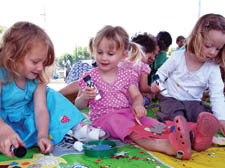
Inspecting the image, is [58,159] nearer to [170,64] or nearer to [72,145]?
[72,145]

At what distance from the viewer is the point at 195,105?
1.57m

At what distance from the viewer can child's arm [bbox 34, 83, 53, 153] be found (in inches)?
39.9

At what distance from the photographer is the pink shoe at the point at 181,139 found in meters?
0.94

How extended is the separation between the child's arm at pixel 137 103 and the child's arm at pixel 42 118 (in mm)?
425

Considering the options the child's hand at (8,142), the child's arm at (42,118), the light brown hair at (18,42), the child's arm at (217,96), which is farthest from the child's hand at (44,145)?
the child's arm at (217,96)

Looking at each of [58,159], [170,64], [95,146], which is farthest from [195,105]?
[58,159]

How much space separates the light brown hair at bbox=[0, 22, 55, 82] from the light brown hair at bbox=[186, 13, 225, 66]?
2.79 ft

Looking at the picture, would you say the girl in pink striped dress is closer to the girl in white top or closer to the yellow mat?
the yellow mat

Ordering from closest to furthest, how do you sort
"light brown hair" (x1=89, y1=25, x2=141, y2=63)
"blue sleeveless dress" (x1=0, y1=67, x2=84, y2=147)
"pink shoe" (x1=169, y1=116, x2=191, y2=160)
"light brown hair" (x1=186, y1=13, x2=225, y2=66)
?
"pink shoe" (x1=169, y1=116, x2=191, y2=160) → "blue sleeveless dress" (x1=0, y1=67, x2=84, y2=147) → "light brown hair" (x1=89, y1=25, x2=141, y2=63) → "light brown hair" (x1=186, y1=13, x2=225, y2=66)

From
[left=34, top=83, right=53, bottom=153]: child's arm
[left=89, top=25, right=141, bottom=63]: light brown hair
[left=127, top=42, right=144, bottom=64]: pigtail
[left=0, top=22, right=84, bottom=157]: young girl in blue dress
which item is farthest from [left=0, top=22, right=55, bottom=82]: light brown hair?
[left=127, top=42, right=144, bottom=64]: pigtail

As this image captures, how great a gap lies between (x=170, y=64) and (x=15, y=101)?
101 cm

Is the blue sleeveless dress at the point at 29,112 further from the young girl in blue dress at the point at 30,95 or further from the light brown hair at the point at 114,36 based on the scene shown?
the light brown hair at the point at 114,36

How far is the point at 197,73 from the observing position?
1581mm

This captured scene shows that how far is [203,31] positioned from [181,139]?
77cm
